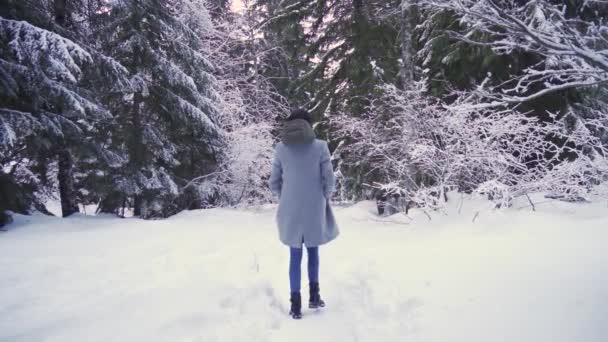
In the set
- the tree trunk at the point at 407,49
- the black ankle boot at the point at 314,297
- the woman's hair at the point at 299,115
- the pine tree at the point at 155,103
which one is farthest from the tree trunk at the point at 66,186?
the tree trunk at the point at 407,49

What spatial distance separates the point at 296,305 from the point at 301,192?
3.29ft

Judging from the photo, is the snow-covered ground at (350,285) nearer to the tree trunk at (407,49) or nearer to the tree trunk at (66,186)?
the tree trunk at (66,186)

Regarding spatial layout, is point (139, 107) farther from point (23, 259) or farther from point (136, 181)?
point (23, 259)

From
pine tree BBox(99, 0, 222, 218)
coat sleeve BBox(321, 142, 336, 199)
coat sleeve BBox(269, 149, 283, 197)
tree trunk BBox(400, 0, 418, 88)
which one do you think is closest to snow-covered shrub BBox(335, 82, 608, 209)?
tree trunk BBox(400, 0, 418, 88)

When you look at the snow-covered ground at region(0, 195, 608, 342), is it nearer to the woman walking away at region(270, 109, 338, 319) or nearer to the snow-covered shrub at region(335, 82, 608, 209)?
the snow-covered shrub at region(335, 82, 608, 209)

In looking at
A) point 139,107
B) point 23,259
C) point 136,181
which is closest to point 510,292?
point 23,259

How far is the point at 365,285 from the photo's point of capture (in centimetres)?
384

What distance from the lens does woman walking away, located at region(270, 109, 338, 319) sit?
10.8ft

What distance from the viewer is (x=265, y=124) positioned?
12703 millimetres

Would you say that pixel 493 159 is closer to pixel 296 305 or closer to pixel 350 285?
pixel 350 285

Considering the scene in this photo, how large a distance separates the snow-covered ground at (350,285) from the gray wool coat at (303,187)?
2.47 ft

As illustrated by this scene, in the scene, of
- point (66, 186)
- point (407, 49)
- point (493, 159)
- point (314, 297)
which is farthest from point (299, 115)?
point (66, 186)

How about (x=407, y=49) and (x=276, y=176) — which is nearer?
(x=276, y=176)

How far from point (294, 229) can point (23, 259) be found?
12.5 feet
